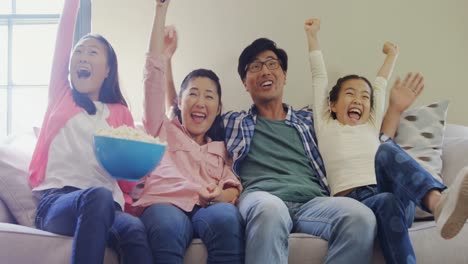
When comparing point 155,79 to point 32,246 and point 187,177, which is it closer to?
point 187,177

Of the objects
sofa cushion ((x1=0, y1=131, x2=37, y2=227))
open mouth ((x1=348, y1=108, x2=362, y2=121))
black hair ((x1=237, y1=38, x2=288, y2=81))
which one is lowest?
sofa cushion ((x1=0, y1=131, x2=37, y2=227))

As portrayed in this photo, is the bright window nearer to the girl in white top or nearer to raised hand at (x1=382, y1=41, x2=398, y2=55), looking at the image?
the girl in white top

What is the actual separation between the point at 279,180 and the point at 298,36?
2.76ft

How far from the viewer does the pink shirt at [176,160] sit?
161 cm

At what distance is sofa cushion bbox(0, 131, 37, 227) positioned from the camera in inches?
57.7

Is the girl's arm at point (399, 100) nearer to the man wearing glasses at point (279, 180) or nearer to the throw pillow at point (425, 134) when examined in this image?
the throw pillow at point (425, 134)

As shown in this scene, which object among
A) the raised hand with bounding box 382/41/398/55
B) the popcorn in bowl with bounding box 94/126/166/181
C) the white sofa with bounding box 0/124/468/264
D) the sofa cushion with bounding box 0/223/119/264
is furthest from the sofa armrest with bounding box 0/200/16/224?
the raised hand with bounding box 382/41/398/55

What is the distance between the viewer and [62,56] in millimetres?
1714

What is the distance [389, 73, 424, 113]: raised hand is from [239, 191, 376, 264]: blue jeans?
62cm

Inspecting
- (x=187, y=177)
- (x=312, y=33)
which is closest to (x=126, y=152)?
(x=187, y=177)

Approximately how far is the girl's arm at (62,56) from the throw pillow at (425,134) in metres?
1.22

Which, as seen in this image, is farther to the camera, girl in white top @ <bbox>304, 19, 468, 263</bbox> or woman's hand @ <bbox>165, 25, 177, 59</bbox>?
woman's hand @ <bbox>165, 25, 177, 59</bbox>

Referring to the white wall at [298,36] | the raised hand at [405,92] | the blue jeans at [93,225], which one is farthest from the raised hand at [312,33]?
the blue jeans at [93,225]

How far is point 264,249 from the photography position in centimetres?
133
